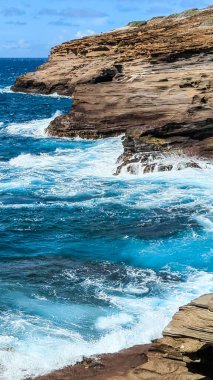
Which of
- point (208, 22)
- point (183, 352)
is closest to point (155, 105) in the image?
point (183, 352)

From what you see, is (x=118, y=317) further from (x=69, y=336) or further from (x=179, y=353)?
(x=179, y=353)

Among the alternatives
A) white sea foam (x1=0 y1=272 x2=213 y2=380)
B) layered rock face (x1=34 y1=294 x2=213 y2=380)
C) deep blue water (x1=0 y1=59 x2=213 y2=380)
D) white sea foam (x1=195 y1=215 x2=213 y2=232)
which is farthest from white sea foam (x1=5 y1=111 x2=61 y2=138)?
layered rock face (x1=34 y1=294 x2=213 y2=380)

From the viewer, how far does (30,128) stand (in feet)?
175

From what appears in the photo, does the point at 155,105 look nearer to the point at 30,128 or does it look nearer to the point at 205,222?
the point at 205,222

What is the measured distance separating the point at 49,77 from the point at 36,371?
82.7m

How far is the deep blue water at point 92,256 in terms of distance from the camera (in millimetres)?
14429

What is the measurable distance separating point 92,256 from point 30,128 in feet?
114

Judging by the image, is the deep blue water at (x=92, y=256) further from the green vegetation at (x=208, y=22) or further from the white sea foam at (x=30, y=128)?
the green vegetation at (x=208, y=22)

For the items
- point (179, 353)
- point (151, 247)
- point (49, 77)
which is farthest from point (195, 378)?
point (49, 77)

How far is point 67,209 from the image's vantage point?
2595 centimetres

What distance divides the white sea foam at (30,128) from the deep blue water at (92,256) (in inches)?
499

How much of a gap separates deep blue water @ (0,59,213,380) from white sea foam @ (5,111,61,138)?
41.6 feet

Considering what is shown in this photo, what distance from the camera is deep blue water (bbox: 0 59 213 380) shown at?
14429 millimetres

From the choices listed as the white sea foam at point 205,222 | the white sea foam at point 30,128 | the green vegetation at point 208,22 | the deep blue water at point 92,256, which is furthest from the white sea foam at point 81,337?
the green vegetation at point 208,22
